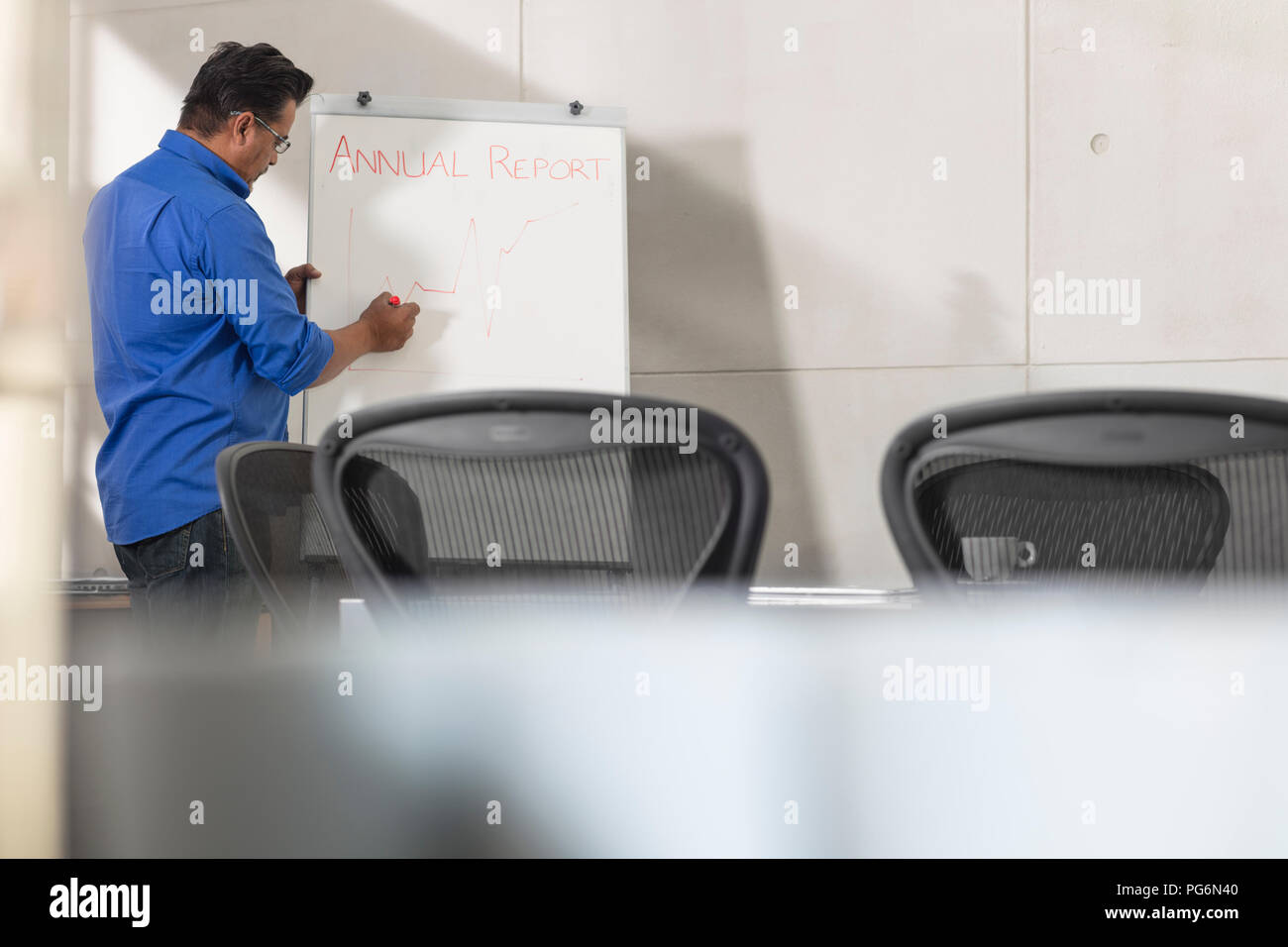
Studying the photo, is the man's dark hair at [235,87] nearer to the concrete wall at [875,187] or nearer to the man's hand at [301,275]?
the man's hand at [301,275]

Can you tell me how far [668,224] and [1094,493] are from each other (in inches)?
81.2

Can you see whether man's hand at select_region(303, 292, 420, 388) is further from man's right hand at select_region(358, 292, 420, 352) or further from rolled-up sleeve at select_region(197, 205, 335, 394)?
rolled-up sleeve at select_region(197, 205, 335, 394)

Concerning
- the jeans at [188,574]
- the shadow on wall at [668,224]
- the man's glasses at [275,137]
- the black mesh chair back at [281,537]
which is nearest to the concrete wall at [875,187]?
the shadow on wall at [668,224]

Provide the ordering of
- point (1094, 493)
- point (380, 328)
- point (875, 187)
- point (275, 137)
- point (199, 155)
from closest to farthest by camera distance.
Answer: point (1094, 493), point (199, 155), point (275, 137), point (380, 328), point (875, 187)

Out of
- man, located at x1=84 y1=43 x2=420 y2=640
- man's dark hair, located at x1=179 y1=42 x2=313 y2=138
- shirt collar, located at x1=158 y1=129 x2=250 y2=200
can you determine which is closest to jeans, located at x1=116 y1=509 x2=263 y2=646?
man, located at x1=84 y1=43 x2=420 y2=640

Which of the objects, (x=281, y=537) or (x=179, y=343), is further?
(x=179, y=343)

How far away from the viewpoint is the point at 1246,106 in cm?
245

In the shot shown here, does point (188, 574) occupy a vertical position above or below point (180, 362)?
below

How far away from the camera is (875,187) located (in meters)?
2.60

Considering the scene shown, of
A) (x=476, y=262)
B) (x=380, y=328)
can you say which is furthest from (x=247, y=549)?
(x=476, y=262)

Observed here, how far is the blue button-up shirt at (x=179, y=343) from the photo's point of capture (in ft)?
5.33

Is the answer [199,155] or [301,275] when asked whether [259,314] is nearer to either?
[199,155]

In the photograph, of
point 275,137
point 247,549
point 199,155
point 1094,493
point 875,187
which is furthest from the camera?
point 875,187

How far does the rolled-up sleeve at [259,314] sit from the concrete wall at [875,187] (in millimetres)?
1109
